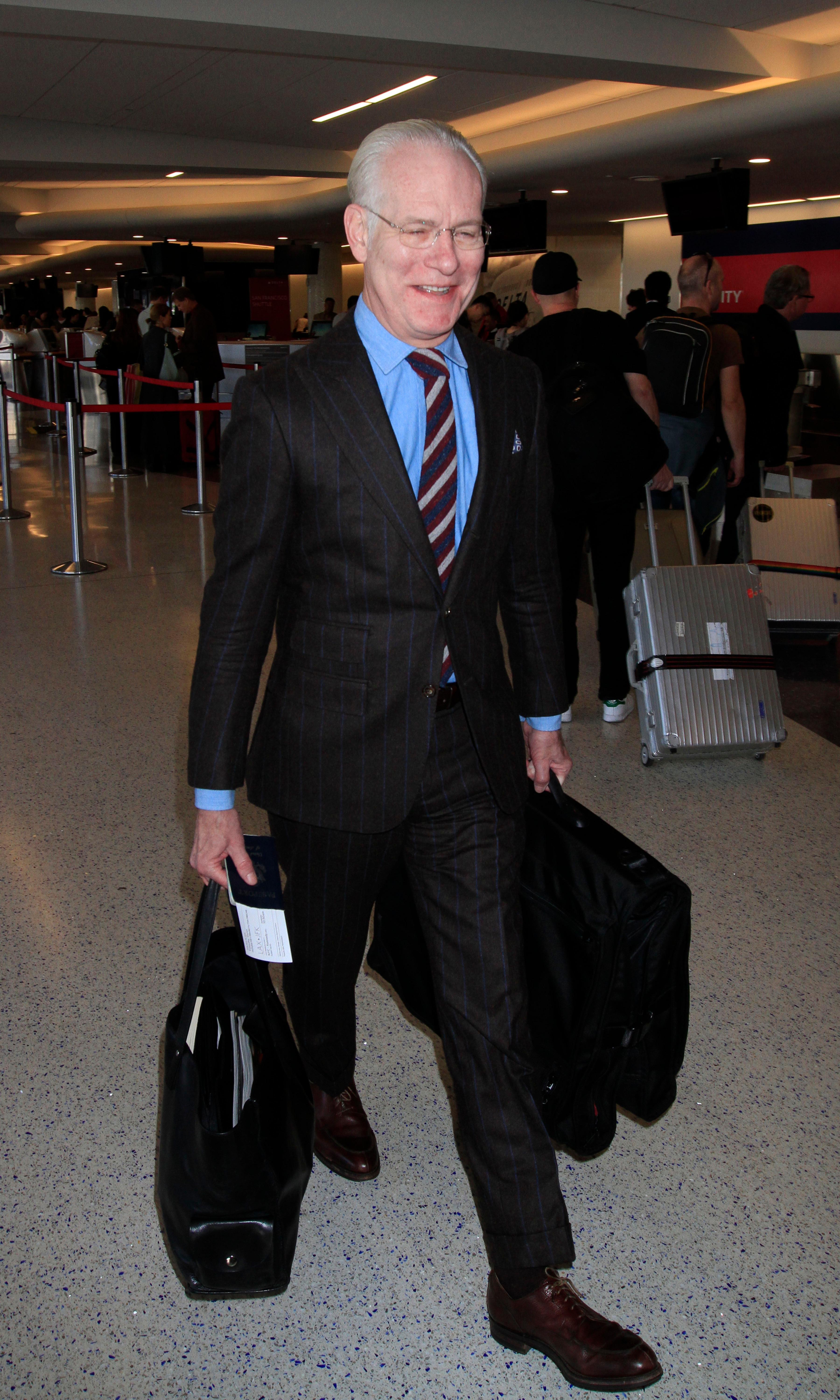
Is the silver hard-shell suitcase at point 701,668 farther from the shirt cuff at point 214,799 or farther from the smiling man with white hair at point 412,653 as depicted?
the shirt cuff at point 214,799

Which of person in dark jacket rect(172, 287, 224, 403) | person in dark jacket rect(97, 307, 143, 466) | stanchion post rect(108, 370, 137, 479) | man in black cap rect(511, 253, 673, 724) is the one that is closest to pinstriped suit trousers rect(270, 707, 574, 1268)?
man in black cap rect(511, 253, 673, 724)

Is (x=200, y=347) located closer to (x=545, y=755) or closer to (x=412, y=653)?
(x=545, y=755)

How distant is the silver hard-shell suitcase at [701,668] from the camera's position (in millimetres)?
3676

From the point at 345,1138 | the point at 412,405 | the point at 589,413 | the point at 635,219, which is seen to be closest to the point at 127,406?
the point at 589,413

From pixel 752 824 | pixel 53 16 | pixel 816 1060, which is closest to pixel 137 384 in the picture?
pixel 53 16

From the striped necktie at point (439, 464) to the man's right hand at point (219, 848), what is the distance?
36 centimetres

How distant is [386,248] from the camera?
132 centimetres

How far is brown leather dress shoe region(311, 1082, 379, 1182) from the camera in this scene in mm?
1938

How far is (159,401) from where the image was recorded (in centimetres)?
1183

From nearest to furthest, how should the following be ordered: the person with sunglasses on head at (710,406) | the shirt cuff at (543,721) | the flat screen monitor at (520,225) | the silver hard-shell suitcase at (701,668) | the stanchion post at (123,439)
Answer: the shirt cuff at (543,721) → the silver hard-shell suitcase at (701,668) → the person with sunglasses on head at (710,406) → the stanchion post at (123,439) → the flat screen monitor at (520,225)

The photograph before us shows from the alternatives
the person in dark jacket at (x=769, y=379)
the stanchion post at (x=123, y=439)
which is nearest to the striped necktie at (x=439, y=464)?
the person in dark jacket at (x=769, y=379)

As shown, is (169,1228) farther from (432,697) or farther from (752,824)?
(752,824)

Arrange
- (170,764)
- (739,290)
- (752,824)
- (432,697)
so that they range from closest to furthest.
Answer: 1. (432,697)
2. (752,824)
3. (170,764)
4. (739,290)

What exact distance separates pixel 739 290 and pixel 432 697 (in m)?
16.6
